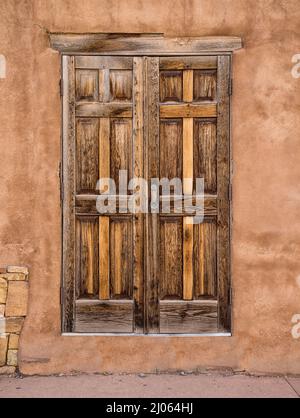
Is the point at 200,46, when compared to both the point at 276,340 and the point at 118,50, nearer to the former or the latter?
the point at 118,50

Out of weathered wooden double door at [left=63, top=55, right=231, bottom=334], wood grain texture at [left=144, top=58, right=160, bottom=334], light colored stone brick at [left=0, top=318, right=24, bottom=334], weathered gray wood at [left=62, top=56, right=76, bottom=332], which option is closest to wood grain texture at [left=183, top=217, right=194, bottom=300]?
weathered wooden double door at [left=63, top=55, right=231, bottom=334]

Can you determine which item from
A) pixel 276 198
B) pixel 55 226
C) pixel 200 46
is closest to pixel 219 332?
pixel 276 198

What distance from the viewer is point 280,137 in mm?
4438

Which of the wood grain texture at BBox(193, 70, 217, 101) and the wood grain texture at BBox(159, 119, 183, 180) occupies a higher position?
the wood grain texture at BBox(193, 70, 217, 101)

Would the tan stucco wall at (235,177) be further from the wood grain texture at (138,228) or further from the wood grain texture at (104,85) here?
the wood grain texture at (104,85)

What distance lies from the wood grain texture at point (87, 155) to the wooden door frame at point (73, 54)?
0.19 feet

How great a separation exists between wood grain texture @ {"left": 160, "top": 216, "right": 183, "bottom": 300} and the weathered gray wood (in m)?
0.80

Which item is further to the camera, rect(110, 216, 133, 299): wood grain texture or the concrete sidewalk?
rect(110, 216, 133, 299): wood grain texture

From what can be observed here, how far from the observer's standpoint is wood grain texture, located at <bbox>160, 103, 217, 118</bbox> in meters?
4.48

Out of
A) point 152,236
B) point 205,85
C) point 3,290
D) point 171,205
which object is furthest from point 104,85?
point 3,290

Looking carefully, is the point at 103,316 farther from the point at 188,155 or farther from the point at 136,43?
the point at 136,43

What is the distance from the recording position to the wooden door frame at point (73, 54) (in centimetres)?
443

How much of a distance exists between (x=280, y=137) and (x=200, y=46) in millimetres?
1056

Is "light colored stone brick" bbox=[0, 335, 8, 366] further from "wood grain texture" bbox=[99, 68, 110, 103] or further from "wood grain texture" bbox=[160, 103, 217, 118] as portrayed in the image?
"wood grain texture" bbox=[160, 103, 217, 118]
